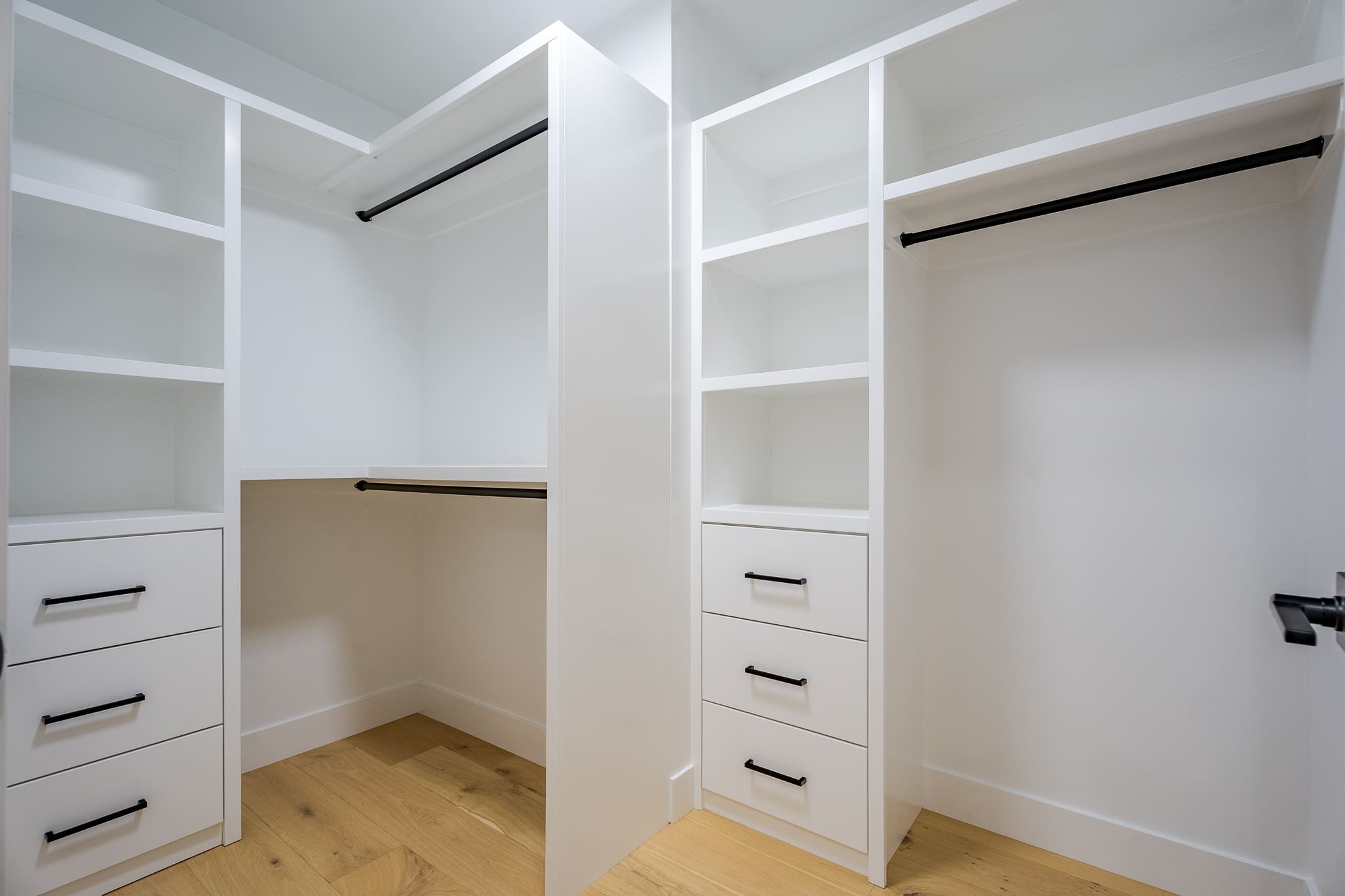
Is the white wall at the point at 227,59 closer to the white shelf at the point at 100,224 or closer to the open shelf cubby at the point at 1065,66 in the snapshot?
the white shelf at the point at 100,224

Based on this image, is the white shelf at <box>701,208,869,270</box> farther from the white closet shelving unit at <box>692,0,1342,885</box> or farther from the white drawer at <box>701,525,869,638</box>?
the white drawer at <box>701,525,869,638</box>

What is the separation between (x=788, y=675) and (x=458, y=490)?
108cm

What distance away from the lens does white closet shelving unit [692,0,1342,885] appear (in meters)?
1.47

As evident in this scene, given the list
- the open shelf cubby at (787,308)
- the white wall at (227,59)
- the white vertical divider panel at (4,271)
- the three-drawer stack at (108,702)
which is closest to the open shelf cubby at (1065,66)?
the open shelf cubby at (787,308)

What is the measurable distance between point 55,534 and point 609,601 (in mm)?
1268

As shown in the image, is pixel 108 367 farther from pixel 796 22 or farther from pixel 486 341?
pixel 796 22

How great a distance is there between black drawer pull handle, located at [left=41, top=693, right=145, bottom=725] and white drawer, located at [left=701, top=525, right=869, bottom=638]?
4.71ft

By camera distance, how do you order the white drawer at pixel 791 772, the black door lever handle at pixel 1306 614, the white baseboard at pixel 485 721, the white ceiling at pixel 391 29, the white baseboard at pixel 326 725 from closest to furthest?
1. the black door lever handle at pixel 1306 614
2. the white drawer at pixel 791 772
3. the white ceiling at pixel 391 29
4. the white baseboard at pixel 326 725
5. the white baseboard at pixel 485 721

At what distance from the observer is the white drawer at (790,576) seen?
5.32ft

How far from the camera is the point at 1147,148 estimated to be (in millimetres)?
1382

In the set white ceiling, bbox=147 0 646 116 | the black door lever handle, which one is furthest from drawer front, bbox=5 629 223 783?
the black door lever handle

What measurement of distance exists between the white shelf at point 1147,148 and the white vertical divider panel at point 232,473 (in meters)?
1.73

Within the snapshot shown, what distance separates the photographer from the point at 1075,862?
164cm

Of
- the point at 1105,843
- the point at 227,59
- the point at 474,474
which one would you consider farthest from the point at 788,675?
the point at 227,59
